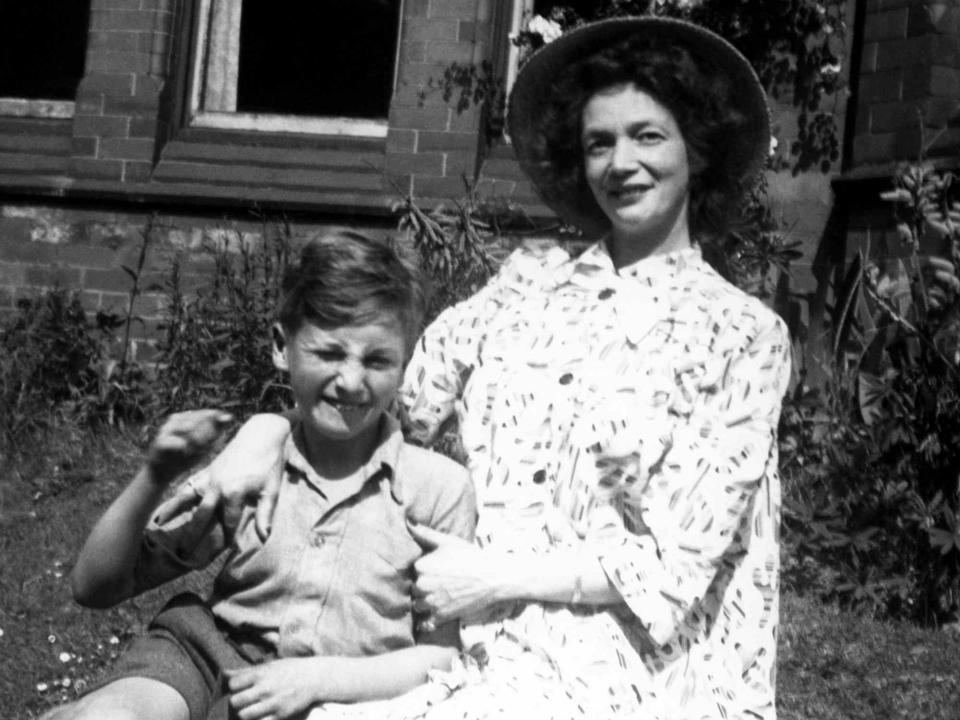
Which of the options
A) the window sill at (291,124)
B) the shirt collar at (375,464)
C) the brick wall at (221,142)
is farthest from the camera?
the window sill at (291,124)

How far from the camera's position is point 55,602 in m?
4.92

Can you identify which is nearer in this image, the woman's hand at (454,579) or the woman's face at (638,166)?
the woman's hand at (454,579)

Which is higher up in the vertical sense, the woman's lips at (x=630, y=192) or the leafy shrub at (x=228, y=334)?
the woman's lips at (x=630, y=192)

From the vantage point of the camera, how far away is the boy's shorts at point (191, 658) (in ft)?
8.07

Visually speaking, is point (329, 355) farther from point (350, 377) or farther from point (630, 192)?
point (630, 192)

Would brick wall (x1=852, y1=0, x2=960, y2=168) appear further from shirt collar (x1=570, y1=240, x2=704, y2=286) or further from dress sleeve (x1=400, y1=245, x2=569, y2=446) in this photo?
dress sleeve (x1=400, y1=245, x2=569, y2=446)

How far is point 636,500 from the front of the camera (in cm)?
258

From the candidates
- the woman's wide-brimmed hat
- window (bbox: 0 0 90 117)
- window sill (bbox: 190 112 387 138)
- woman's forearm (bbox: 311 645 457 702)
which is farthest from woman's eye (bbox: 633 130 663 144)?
window (bbox: 0 0 90 117)

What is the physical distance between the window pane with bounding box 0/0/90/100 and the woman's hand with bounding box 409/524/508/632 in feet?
20.6

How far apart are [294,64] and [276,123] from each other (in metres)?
0.42

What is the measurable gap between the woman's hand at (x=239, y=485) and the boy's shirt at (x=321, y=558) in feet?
0.07

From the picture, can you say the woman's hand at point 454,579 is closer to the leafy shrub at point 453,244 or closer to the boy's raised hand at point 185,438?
the boy's raised hand at point 185,438

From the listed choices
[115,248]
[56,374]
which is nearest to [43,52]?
[115,248]

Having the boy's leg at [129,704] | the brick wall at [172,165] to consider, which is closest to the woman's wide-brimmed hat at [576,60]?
the boy's leg at [129,704]
